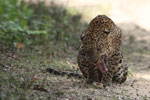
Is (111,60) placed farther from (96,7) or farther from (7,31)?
(96,7)

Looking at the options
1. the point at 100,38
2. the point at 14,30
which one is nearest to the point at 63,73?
the point at 100,38

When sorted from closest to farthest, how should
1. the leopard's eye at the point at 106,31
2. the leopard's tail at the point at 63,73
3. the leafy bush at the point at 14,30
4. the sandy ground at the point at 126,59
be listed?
1. the sandy ground at the point at 126,59
2. the leopard's eye at the point at 106,31
3. the leopard's tail at the point at 63,73
4. the leafy bush at the point at 14,30

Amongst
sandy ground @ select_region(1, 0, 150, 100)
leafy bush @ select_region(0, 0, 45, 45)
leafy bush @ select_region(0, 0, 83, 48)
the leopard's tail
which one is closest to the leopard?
sandy ground @ select_region(1, 0, 150, 100)

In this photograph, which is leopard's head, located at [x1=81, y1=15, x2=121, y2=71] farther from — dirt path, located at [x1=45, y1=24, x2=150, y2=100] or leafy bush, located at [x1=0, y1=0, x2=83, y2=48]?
leafy bush, located at [x1=0, y1=0, x2=83, y2=48]

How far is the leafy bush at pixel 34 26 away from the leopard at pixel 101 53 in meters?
1.46

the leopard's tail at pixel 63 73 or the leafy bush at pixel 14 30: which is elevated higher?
the leafy bush at pixel 14 30

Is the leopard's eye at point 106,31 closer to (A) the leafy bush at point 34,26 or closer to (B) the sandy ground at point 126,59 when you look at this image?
(B) the sandy ground at point 126,59

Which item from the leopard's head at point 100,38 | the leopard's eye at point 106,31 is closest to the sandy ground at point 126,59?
the leopard's head at point 100,38

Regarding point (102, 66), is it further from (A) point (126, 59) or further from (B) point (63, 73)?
(A) point (126, 59)

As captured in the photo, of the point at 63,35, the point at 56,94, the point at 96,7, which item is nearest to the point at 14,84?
the point at 56,94

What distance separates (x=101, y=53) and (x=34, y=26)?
15.7ft

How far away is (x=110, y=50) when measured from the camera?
26.6 feet

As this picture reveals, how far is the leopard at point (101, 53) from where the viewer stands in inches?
307

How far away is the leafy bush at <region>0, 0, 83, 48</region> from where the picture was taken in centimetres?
1078
